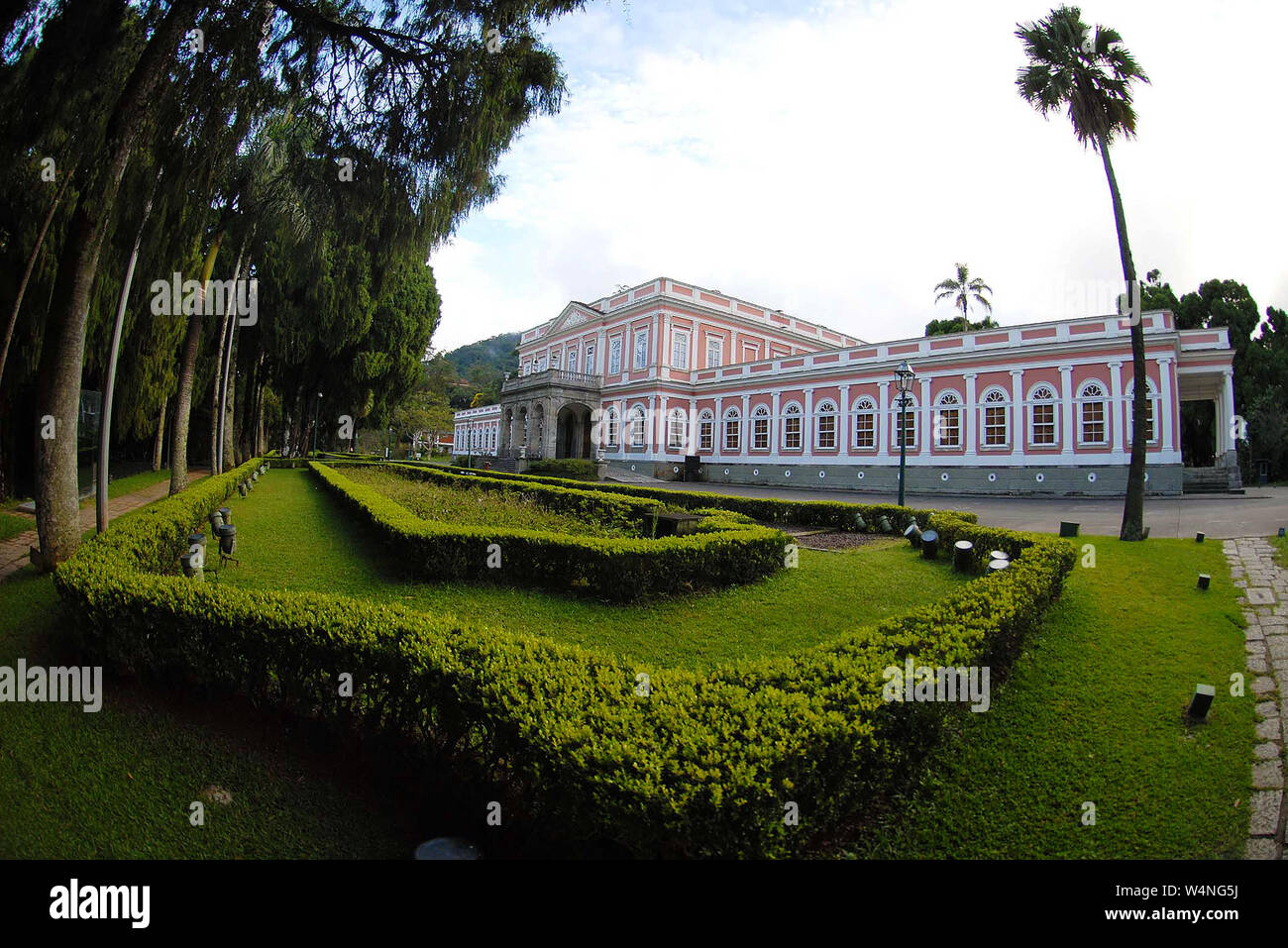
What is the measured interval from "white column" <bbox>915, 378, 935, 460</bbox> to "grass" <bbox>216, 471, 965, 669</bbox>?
1589cm

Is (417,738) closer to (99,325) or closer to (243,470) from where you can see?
(99,325)

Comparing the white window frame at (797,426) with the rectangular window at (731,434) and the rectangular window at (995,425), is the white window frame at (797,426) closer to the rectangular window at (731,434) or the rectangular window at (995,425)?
the rectangular window at (731,434)

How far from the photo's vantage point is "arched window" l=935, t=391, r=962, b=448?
22.9 meters

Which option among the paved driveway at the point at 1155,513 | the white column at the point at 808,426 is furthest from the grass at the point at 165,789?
the white column at the point at 808,426

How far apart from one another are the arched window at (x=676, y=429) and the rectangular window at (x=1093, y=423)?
61.9 ft

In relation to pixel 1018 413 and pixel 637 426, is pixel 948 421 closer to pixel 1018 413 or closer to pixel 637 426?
pixel 1018 413

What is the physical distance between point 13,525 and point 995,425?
2654 centimetres

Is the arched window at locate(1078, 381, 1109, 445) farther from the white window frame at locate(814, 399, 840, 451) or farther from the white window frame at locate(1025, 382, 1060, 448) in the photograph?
the white window frame at locate(814, 399, 840, 451)

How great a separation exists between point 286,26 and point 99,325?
8615 millimetres

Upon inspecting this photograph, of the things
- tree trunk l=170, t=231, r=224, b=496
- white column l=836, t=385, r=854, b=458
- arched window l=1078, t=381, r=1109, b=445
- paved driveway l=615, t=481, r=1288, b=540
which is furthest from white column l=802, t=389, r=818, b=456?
tree trunk l=170, t=231, r=224, b=496

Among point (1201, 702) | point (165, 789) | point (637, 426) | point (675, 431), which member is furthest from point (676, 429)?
point (165, 789)

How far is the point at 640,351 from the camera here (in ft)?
121

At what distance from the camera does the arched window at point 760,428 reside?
98.5 ft
